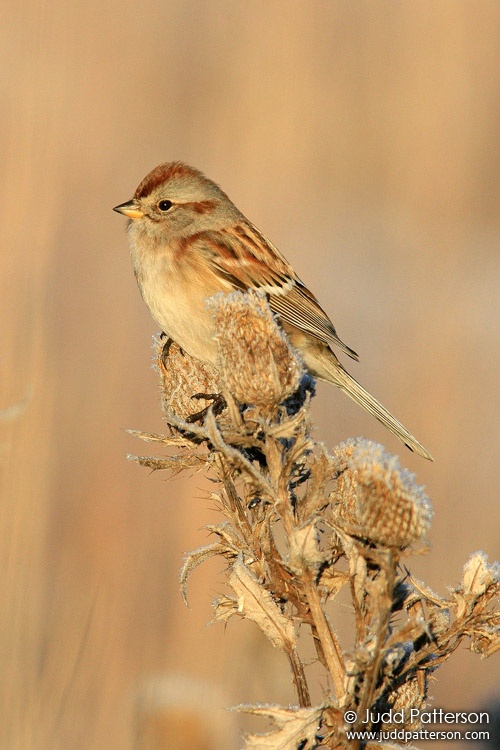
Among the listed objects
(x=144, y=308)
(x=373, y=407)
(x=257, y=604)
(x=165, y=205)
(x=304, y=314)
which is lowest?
(x=257, y=604)

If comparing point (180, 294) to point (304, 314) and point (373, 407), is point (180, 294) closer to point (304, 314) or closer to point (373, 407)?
point (304, 314)

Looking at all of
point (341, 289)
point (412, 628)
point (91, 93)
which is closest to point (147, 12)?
point (91, 93)

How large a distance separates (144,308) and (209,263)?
204 cm

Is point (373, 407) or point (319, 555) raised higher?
point (373, 407)

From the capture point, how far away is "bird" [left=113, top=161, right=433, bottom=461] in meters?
3.00

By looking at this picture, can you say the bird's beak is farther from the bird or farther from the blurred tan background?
the blurred tan background

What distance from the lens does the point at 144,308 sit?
16.7 feet

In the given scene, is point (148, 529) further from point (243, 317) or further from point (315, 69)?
point (315, 69)

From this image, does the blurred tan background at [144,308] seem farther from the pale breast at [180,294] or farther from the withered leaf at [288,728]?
the withered leaf at [288,728]

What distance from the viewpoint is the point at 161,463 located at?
6.06ft

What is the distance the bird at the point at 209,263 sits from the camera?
3.00m

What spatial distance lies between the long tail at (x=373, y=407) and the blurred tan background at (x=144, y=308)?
0.77 meters

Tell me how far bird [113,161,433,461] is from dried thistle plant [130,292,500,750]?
1241 mm

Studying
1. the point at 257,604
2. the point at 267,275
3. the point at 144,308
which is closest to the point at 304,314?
the point at 267,275
